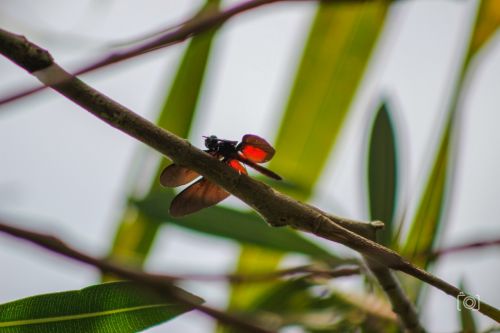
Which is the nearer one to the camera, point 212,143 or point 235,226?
point 212,143

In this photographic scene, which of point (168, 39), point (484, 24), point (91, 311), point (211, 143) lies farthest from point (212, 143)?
point (484, 24)

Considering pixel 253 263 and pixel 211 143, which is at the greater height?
pixel 253 263

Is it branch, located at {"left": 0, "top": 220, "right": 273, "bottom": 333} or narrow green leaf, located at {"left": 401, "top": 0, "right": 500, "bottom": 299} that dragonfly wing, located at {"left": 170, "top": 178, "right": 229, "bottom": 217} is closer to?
branch, located at {"left": 0, "top": 220, "right": 273, "bottom": 333}

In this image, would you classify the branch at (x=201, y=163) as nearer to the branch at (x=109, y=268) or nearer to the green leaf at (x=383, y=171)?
the branch at (x=109, y=268)

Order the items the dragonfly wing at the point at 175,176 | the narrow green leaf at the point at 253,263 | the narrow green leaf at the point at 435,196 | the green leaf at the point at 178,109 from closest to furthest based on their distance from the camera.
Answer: the dragonfly wing at the point at 175,176 → the narrow green leaf at the point at 435,196 → the green leaf at the point at 178,109 → the narrow green leaf at the point at 253,263

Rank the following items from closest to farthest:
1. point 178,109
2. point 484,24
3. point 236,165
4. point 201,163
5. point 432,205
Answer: point 201,163, point 236,165, point 432,205, point 484,24, point 178,109

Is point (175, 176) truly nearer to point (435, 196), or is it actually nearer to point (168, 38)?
point (168, 38)

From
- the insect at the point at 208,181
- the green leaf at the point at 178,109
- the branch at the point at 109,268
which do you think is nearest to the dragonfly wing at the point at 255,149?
the insect at the point at 208,181

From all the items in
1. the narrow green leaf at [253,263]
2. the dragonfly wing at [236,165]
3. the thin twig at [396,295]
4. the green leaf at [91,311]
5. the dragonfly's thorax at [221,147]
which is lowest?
the green leaf at [91,311]
